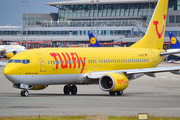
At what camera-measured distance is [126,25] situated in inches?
5472

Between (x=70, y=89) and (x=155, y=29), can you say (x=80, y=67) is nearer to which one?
(x=70, y=89)

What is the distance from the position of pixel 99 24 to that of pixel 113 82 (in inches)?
4576

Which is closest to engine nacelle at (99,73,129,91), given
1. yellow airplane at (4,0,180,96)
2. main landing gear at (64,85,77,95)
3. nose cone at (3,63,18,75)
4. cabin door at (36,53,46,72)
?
yellow airplane at (4,0,180,96)

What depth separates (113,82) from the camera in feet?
91.9

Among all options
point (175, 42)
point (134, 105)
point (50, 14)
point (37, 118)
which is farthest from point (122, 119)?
point (50, 14)

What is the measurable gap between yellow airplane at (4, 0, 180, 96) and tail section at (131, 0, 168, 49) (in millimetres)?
753

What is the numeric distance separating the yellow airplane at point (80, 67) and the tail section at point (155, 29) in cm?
75

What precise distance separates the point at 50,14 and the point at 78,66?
144 m

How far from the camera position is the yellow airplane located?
2647 centimetres

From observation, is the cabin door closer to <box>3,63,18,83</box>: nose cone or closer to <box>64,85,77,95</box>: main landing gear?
<box>3,63,18,83</box>: nose cone

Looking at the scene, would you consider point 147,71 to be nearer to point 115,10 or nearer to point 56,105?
point 56,105

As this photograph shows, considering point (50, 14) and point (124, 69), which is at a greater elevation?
point (50, 14)

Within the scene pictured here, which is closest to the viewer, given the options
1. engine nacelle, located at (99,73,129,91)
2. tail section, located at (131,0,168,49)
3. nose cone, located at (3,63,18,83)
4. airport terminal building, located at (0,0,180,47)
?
nose cone, located at (3,63,18,83)

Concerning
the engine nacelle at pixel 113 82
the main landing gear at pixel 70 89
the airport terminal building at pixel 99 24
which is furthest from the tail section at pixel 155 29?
the airport terminal building at pixel 99 24
